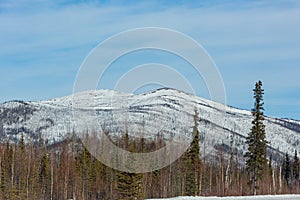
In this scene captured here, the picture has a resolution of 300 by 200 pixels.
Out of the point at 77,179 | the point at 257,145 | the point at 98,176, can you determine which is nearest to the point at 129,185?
the point at 257,145

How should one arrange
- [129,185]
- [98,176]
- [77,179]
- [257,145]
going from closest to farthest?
1. [129,185]
2. [257,145]
3. [98,176]
4. [77,179]

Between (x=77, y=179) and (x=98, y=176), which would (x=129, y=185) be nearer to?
(x=98, y=176)

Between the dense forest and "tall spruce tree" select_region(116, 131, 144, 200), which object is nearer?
"tall spruce tree" select_region(116, 131, 144, 200)

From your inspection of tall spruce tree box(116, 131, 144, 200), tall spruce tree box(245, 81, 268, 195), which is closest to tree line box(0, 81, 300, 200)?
tall spruce tree box(245, 81, 268, 195)

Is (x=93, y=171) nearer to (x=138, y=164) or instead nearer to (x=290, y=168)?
(x=138, y=164)

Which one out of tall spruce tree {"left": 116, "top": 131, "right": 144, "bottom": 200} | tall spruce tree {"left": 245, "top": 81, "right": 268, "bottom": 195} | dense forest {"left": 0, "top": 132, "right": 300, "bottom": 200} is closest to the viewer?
tall spruce tree {"left": 116, "top": 131, "right": 144, "bottom": 200}

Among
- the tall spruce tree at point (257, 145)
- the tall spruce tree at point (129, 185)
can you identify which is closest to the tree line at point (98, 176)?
the tall spruce tree at point (257, 145)

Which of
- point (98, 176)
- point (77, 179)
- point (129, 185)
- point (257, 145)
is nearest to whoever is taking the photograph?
point (129, 185)

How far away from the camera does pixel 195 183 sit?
246 ft

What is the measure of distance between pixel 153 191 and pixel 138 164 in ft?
110

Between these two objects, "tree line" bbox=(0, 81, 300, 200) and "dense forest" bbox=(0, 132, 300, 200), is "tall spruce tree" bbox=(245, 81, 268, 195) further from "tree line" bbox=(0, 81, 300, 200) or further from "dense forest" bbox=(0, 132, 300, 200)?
"dense forest" bbox=(0, 132, 300, 200)

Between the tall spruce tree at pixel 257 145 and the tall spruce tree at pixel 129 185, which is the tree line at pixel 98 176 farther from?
the tall spruce tree at pixel 129 185

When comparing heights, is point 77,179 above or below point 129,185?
above

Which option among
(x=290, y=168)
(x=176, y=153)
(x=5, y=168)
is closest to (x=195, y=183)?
(x=176, y=153)
